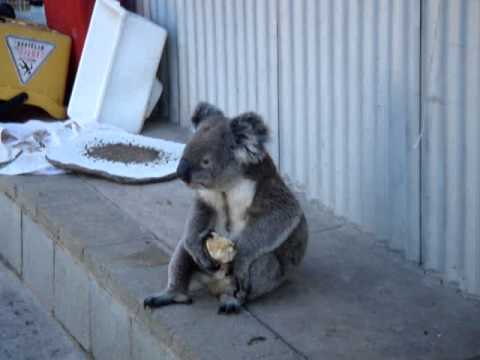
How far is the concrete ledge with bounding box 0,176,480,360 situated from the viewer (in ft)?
13.1

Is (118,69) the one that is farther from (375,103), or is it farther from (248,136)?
(248,136)

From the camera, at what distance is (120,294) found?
15.3 feet

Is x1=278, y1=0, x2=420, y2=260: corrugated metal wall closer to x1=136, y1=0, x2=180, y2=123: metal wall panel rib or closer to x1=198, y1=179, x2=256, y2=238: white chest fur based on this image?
x1=198, y1=179, x2=256, y2=238: white chest fur

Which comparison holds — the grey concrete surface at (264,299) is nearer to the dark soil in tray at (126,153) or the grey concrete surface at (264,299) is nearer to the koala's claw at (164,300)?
the koala's claw at (164,300)

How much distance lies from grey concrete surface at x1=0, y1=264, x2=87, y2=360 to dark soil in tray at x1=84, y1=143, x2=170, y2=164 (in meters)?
1.04

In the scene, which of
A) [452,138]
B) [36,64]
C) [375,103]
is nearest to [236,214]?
[452,138]

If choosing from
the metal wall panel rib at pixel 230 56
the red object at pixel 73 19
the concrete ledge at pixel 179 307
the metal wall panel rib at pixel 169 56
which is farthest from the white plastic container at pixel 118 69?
the concrete ledge at pixel 179 307

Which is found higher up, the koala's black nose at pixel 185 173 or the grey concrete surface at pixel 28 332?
the koala's black nose at pixel 185 173

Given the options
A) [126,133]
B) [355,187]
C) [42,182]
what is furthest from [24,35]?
[355,187]

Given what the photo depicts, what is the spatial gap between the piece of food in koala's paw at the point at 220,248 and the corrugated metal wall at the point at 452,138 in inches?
42.2

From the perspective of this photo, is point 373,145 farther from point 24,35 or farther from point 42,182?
point 24,35

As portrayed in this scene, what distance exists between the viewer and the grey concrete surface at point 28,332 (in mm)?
5219

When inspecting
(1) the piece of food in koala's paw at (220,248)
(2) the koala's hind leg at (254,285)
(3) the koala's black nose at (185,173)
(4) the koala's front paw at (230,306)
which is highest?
(3) the koala's black nose at (185,173)

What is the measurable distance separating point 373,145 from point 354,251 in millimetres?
554
